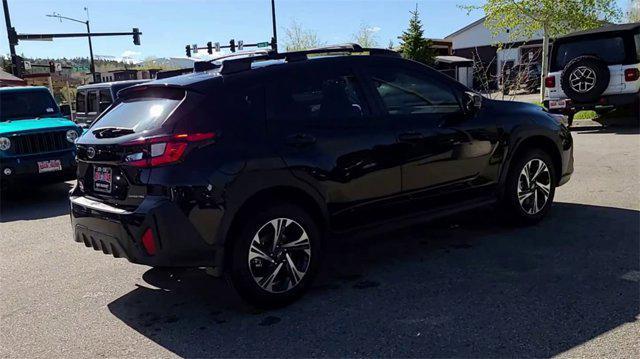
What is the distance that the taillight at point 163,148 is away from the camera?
347cm

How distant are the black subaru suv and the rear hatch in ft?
0.04

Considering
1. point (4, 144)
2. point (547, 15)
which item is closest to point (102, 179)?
point (4, 144)

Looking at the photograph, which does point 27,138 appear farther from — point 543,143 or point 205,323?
point 543,143

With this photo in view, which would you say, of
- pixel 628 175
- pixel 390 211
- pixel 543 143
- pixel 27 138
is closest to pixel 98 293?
pixel 390 211

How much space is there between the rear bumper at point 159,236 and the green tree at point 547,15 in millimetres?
17191

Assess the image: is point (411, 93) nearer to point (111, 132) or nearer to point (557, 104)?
point (111, 132)

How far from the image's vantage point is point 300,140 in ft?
12.7

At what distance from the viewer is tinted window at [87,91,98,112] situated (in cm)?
1078

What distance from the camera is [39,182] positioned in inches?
332

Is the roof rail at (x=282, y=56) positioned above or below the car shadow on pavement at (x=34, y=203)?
above

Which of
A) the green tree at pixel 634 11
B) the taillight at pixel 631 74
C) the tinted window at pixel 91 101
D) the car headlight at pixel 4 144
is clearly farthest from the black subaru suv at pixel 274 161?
the green tree at pixel 634 11

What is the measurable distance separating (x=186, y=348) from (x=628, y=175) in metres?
6.78

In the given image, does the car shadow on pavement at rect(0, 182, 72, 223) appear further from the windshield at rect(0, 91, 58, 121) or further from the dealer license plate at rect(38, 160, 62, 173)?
the windshield at rect(0, 91, 58, 121)

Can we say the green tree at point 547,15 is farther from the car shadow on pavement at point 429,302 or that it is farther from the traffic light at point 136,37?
the traffic light at point 136,37
